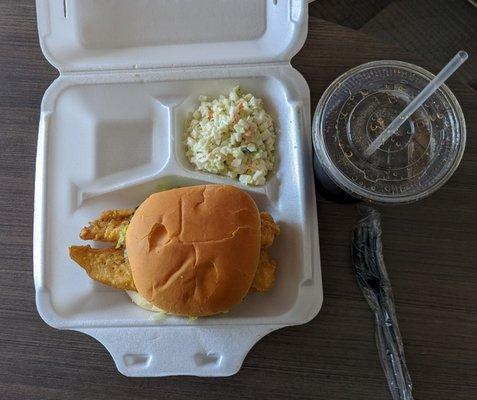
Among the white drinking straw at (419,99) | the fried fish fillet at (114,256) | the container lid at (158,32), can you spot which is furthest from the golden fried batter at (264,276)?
the container lid at (158,32)

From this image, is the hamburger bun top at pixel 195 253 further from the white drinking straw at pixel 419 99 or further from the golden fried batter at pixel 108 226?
the white drinking straw at pixel 419 99

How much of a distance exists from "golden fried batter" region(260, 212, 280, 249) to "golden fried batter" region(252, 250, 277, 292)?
4 centimetres

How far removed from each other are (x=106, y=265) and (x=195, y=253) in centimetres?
23

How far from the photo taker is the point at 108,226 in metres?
1.00

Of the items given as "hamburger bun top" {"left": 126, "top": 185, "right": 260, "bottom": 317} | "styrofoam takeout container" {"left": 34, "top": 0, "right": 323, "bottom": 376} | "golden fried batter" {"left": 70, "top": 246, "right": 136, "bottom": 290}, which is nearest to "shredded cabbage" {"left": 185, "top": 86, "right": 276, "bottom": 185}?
"styrofoam takeout container" {"left": 34, "top": 0, "right": 323, "bottom": 376}

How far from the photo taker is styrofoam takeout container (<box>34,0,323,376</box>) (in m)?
0.96

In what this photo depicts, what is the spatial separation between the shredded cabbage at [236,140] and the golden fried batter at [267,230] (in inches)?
3.7

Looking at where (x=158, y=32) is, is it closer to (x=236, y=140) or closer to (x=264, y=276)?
(x=236, y=140)

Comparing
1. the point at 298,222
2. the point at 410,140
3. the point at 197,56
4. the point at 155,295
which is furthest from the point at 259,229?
the point at 197,56

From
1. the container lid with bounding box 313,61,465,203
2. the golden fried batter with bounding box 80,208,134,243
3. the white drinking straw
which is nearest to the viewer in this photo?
the white drinking straw

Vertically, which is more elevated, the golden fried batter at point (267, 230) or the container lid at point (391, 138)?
the container lid at point (391, 138)

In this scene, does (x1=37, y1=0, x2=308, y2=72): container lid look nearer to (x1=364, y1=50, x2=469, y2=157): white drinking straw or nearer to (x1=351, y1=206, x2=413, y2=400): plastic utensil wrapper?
(x1=364, y1=50, x2=469, y2=157): white drinking straw

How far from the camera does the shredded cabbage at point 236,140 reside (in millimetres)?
1036

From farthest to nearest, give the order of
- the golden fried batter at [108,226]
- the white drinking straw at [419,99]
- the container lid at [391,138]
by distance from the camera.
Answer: the golden fried batter at [108,226] → the container lid at [391,138] → the white drinking straw at [419,99]
